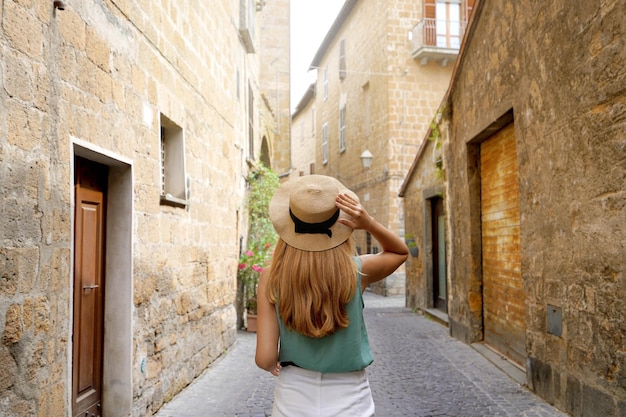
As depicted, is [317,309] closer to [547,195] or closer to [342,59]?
[547,195]

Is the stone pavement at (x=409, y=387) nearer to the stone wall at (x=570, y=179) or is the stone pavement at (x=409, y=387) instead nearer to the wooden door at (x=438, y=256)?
the stone wall at (x=570, y=179)

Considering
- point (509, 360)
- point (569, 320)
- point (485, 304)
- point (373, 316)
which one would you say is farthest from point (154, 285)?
point (373, 316)

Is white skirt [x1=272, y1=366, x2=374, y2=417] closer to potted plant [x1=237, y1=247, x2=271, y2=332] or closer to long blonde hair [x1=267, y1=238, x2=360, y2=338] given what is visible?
long blonde hair [x1=267, y1=238, x2=360, y2=338]

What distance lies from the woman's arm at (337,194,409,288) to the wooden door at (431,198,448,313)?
32.5 feet

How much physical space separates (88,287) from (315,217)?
283 cm

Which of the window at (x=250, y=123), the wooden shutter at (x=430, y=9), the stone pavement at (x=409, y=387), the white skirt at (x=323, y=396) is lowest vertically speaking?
the stone pavement at (x=409, y=387)

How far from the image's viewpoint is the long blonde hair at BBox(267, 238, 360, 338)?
2010 millimetres

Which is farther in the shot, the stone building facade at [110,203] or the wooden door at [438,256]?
the wooden door at [438,256]

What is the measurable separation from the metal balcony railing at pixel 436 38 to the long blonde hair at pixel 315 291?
16625 millimetres

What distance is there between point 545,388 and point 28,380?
14.1ft

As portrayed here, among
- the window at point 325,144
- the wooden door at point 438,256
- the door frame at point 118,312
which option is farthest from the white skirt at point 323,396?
the window at point 325,144

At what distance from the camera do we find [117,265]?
4.69 meters

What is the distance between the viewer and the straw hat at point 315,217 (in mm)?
2059

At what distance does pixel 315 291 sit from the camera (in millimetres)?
2016
